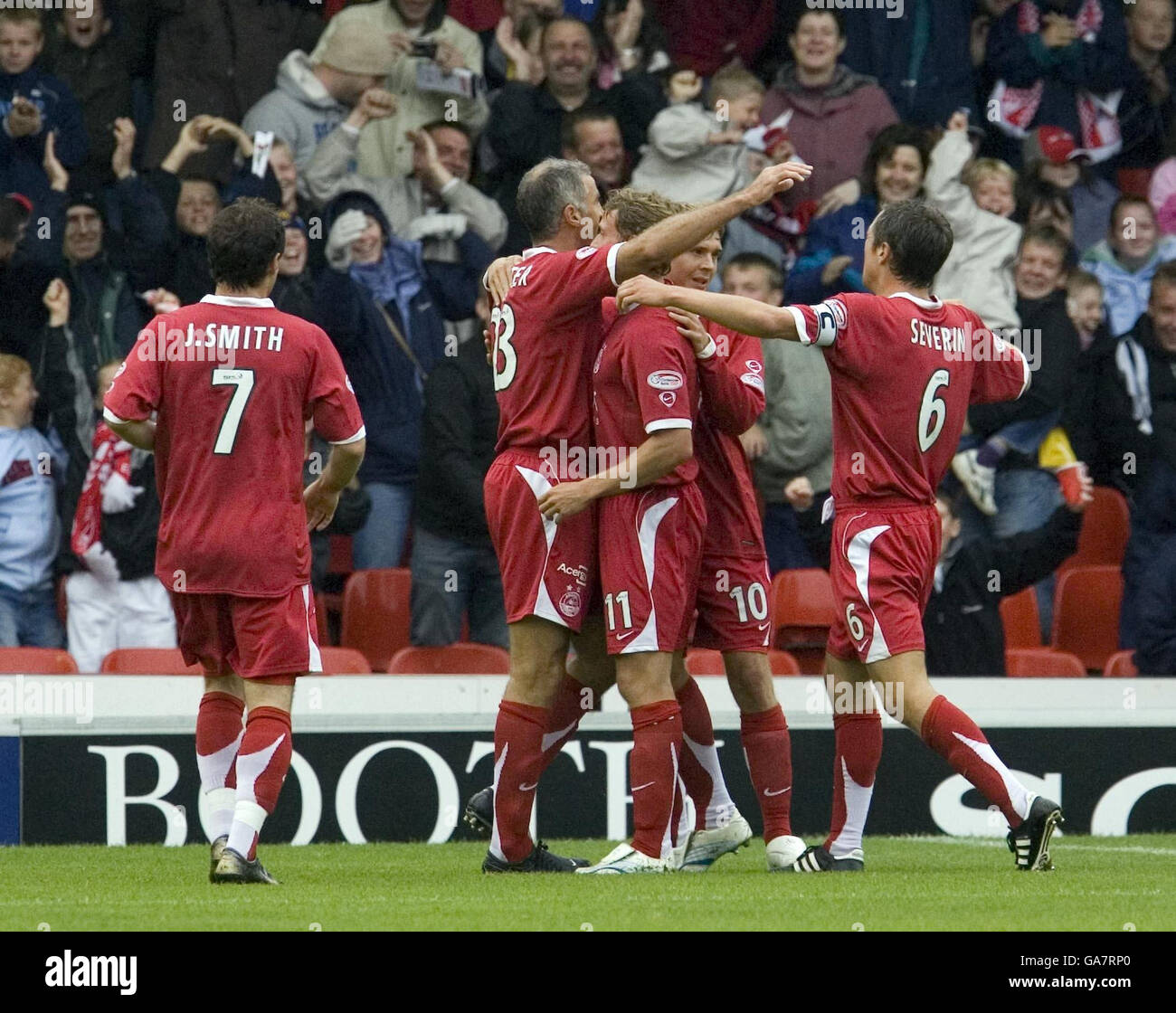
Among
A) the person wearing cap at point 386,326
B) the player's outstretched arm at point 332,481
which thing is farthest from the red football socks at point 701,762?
the person wearing cap at point 386,326

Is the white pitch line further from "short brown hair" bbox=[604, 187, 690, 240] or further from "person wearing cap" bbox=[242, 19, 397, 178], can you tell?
"person wearing cap" bbox=[242, 19, 397, 178]

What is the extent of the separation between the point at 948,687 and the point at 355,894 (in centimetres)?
373

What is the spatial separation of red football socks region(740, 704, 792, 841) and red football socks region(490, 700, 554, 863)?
2.38ft

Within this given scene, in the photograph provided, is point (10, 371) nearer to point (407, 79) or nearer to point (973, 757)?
point (407, 79)

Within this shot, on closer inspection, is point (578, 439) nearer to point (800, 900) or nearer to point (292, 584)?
point (292, 584)

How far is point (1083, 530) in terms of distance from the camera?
10.8 m

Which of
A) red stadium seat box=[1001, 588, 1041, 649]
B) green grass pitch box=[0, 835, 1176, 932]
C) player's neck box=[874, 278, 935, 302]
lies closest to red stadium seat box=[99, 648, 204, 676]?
green grass pitch box=[0, 835, 1176, 932]

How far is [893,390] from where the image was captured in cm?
621

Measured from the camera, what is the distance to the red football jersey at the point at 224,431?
19.0 feet

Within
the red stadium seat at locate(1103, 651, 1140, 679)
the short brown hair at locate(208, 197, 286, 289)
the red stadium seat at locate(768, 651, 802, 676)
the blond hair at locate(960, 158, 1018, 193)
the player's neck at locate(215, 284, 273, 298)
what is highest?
the blond hair at locate(960, 158, 1018, 193)

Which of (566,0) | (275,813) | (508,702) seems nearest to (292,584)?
(508,702)

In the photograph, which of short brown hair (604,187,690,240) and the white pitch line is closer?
short brown hair (604,187,690,240)

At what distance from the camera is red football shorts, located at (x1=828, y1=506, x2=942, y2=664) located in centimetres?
612

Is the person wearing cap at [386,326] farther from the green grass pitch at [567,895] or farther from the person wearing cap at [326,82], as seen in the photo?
the green grass pitch at [567,895]
